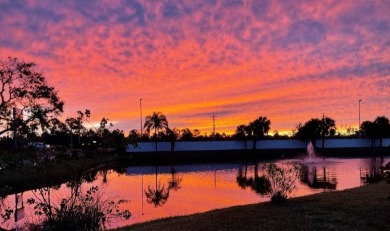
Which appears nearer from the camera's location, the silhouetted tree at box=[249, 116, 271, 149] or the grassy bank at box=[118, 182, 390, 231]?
the grassy bank at box=[118, 182, 390, 231]

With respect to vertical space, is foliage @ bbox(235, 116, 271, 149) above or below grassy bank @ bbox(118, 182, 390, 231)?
above

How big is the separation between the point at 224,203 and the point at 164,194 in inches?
247

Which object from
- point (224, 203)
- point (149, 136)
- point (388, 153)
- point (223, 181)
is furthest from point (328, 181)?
point (149, 136)

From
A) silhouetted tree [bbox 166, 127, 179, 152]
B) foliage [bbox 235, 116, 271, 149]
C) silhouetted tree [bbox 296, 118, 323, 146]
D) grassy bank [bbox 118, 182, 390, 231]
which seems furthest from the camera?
foliage [bbox 235, 116, 271, 149]

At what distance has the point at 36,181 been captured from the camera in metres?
14.5

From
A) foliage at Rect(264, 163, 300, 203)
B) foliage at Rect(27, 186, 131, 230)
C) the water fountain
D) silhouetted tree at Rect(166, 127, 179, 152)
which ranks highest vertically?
silhouetted tree at Rect(166, 127, 179, 152)

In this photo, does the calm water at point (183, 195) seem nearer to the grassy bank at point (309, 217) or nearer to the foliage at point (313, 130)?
the grassy bank at point (309, 217)

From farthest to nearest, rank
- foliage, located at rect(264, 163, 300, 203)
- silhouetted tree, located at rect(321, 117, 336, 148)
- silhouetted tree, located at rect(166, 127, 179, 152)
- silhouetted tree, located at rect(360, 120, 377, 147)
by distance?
1. silhouetted tree, located at rect(321, 117, 336, 148)
2. silhouetted tree, located at rect(360, 120, 377, 147)
3. silhouetted tree, located at rect(166, 127, 179, 152)
4. foliage, located at rect(264, 163, 300, 203)

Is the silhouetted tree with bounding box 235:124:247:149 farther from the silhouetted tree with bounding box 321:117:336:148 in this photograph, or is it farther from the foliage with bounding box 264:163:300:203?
the foliage with bounding box 264:163:300:203

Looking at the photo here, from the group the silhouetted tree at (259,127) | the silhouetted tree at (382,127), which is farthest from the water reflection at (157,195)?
the silhouetted tree at (382,127)

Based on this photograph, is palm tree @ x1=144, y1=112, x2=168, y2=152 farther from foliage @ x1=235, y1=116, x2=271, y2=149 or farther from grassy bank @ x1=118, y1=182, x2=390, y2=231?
grassy bank @ x1=118, y1=182, x2=390, y2=231

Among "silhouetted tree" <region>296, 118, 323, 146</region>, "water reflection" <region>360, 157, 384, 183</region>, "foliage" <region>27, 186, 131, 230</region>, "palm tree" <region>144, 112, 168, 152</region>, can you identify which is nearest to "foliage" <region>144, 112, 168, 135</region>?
"palm tree" <region>144, 112, 168, 152</region>

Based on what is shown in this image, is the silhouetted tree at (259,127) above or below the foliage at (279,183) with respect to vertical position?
above

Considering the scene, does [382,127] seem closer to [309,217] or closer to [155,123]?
[155,123]
